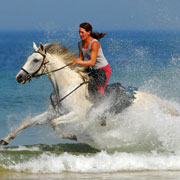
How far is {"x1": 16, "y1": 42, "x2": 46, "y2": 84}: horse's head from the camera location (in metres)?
8.02

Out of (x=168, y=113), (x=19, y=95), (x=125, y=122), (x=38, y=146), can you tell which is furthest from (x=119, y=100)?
(x=19, y=95)

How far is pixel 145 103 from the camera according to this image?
9008 mm

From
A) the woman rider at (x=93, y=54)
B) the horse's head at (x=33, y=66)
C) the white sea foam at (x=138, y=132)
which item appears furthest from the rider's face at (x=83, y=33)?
the white sea foam at (x=138, y=132)

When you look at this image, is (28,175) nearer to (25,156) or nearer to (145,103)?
(25,156)

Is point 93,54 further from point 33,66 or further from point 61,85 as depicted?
point 33,66

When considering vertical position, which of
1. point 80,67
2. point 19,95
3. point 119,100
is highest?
point 80,67

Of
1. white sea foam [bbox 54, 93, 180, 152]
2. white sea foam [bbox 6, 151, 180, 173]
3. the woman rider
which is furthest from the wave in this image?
the woman rider

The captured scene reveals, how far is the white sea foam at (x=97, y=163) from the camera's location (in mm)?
7840

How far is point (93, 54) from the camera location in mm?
8234

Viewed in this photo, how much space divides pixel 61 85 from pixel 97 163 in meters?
1.37

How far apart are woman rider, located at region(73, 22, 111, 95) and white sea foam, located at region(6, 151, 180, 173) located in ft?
3.59

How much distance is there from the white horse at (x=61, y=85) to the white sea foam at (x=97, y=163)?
583 mm

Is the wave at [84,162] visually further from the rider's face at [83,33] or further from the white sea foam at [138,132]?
the rider's face at [83,33]

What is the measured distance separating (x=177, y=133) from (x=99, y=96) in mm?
1546
